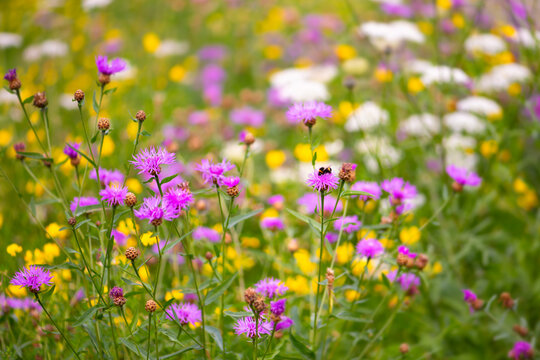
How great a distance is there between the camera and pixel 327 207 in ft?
4.85

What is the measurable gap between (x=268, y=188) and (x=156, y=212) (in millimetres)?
1532

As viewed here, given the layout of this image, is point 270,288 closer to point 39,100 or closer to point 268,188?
point 39,100

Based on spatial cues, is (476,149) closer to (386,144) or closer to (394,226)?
(386,144)

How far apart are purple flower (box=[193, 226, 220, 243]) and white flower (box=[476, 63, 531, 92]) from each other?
1.69 meters

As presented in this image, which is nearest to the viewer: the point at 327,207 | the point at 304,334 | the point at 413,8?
the point at 304,334

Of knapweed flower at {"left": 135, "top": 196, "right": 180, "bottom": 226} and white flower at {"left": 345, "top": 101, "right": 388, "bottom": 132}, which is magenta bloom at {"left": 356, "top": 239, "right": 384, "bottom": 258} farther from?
white flower at {"left": 345, "top": 101, "right": 388, "bottom": 132}

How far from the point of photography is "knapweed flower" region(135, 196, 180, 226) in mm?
923

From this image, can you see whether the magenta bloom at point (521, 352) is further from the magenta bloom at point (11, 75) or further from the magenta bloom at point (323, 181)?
the magenta bloom at point (11, 75)

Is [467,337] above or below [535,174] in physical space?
below

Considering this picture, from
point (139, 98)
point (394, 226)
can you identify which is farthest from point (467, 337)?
point (139, 98)

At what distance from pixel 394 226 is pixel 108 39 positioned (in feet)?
12.1

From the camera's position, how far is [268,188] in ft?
8.00

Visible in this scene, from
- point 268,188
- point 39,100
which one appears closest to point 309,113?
point 39,100

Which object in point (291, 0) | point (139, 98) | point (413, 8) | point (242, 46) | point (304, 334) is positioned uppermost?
point (291, 0)
